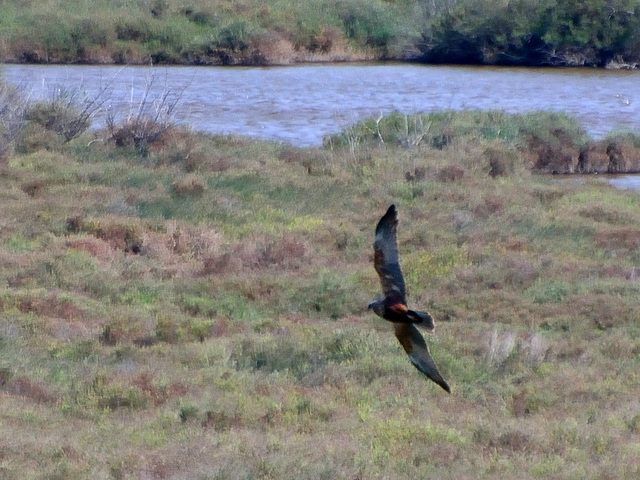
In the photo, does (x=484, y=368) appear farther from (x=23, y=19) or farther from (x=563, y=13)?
(x=23, y=19)

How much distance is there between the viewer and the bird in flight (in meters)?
4.62

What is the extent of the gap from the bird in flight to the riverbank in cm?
3674

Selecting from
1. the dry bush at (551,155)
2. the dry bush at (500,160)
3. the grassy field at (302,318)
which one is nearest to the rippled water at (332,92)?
the dry bush at (551,155)

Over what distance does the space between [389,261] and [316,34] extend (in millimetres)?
42758

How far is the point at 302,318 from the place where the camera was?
35.3ft

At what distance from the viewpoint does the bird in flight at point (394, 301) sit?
4.62 m

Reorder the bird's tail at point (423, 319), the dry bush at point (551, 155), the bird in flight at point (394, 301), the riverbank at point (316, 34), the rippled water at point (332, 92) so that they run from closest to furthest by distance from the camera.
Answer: the bird's tail at point (423, 319) < the bird in flight at point (394, 301) < the dry bush at point (551, 155) < the rippled water at point (332, 92) < the riverbank at point (316, 34)

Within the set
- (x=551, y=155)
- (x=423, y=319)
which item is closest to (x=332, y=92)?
(x=551, y=155)

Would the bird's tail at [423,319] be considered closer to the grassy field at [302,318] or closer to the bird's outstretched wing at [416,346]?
the bird's outstretched wing at [416,346]

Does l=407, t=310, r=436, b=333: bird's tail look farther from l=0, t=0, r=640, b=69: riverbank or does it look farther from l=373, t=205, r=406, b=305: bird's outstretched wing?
l=0, t=0, r=640, b=69: riverbank

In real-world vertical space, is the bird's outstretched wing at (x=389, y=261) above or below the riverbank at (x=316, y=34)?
→ above

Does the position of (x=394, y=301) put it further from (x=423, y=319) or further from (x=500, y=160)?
(x=500, y=160)

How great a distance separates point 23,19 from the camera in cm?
4228

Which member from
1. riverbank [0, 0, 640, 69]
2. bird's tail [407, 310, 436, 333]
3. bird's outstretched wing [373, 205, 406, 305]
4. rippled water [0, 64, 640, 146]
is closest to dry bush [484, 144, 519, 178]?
rippled water [0, 64, 640, 146]
